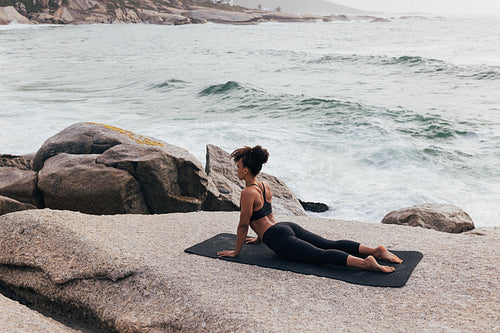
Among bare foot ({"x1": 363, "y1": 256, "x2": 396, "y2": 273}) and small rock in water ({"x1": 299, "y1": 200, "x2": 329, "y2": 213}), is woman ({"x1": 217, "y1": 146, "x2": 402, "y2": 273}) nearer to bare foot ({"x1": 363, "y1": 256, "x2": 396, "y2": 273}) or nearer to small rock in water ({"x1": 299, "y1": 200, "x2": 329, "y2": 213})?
bare foot ({"x1": 363, "y1": 256, "x2": 396, "y2": 273})

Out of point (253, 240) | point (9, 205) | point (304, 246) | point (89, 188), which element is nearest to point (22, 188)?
point (9, 205)

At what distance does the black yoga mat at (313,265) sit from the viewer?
4105 millimetres

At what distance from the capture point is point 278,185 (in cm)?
879

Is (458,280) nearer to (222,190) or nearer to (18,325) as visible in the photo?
(18,325)

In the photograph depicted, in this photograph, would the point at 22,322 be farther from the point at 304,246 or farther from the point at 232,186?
the point at 232,186

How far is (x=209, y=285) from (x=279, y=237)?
99cm

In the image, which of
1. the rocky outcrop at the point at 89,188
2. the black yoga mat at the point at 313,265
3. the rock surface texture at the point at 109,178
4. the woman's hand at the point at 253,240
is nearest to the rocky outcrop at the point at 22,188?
the rock surface texture at the point at 109,178

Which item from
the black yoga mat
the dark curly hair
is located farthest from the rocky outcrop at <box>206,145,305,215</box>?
the dark curly hair

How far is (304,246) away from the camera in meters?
4.54

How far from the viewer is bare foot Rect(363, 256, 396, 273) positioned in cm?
424

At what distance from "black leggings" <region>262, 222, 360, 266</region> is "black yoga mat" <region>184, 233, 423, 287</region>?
68 mm

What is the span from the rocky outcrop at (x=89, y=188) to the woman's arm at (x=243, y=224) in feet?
8.23

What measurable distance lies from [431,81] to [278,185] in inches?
679

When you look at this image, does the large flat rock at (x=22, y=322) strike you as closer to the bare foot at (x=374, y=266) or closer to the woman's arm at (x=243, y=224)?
the woman's arm at (x=243, y=224)
